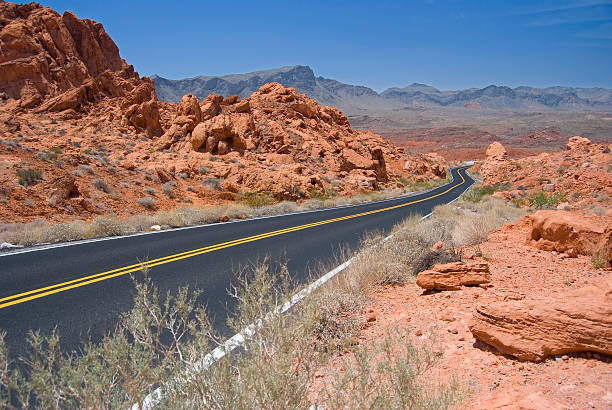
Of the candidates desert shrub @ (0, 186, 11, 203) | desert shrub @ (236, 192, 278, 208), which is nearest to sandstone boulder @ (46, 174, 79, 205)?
desert shrub @ (0, 186, 11, 203)

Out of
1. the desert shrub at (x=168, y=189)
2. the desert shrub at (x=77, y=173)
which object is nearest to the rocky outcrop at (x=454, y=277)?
the desert shrub at (x=168, y=189)

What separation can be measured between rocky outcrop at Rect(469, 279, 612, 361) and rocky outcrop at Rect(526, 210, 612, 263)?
3481mm

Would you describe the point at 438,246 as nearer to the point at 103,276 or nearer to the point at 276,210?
the point at 103,276

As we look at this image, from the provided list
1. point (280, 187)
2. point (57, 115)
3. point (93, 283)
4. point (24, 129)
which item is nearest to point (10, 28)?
point (57, 115)

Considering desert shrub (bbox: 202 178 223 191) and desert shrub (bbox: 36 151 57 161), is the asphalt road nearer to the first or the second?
desert shrub (bbox: 202 178 223 191)

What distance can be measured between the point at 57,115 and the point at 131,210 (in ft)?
86.0

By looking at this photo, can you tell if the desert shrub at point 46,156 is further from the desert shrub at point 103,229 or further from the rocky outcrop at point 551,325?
the rocky outcrop at point 551,325

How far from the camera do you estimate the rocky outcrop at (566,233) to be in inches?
261

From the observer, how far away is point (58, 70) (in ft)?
124

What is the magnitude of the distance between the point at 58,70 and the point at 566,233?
44413mm

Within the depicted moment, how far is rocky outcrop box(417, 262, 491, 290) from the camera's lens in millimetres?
5203

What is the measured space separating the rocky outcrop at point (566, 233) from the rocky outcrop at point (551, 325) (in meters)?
3.48

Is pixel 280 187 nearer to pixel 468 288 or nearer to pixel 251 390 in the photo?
pixel 468 288

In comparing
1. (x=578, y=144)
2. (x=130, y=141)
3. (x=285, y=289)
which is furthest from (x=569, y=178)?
(x=130, y=141)
